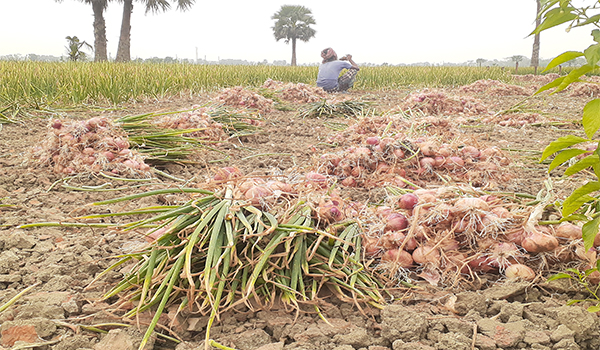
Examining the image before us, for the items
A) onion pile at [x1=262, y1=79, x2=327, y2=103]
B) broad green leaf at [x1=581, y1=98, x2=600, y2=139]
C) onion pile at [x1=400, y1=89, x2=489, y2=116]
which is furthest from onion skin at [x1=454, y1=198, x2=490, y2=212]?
onion pile at [x1=262, y1=79, x2=327, y2=103]

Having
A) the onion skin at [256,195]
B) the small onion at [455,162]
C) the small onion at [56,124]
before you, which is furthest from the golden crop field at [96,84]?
the small onion at [455,162]

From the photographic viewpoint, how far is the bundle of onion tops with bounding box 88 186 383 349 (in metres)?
1.41

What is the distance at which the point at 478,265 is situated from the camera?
1638mm

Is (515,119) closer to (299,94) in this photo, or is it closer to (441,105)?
(441,105)

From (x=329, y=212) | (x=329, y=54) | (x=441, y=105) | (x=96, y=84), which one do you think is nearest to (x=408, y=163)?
(x=329, y=212)

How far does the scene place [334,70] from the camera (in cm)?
943

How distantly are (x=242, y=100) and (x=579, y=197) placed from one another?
5405mm

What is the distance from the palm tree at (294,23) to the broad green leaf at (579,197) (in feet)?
142

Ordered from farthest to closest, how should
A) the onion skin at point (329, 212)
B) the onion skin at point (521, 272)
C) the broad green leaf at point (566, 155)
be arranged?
the onion skin at point (329, 212) < the onion skin at point (521, 272) < the broad green leaf at point (566, 155)

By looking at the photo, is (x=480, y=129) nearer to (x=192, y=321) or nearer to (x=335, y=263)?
(x=335, y=263)

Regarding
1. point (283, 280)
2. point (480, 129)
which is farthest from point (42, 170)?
point (480, 129)

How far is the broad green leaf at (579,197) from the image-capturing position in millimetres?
1035

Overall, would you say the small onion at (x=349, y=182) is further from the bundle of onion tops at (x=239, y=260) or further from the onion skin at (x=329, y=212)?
the bundle of onion tops at (x=239, y=260)

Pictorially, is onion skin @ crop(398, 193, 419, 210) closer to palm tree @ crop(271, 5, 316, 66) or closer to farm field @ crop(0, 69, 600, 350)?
farm field @ crop(0, 69, 600, 350)
